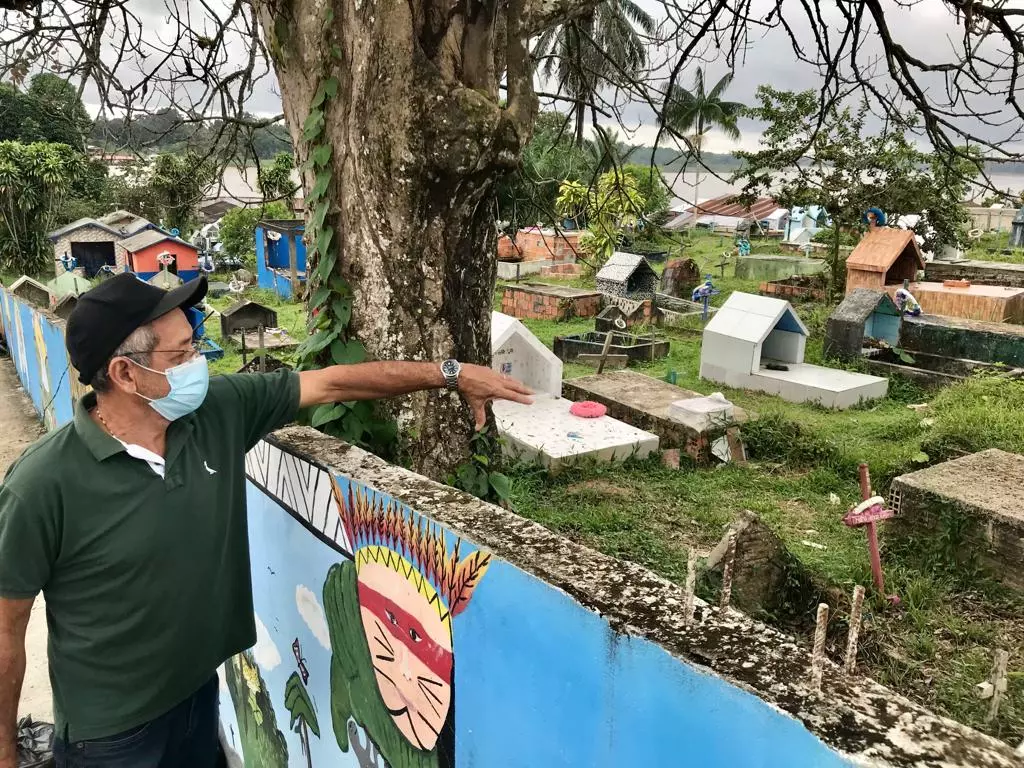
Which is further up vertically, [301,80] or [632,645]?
[301,80]

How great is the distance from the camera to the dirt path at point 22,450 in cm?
433

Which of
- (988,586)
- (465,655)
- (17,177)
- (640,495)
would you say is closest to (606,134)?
(640,495)

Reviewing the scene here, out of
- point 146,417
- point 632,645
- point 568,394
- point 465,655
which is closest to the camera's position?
point 632,645

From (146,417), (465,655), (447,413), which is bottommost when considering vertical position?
(465,655)

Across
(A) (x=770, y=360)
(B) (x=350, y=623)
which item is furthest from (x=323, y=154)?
(A) (x=770, y=360)

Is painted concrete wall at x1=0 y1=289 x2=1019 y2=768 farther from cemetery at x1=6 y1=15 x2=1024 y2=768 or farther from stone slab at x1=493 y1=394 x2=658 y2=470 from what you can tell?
stone slab at x1=493 y1=394 x2=658 y2=470

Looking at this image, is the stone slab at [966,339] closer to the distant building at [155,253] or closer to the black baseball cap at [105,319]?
the black baseball cap at [105,319]

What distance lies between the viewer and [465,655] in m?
1.88

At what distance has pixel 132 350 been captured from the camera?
2.10 metres

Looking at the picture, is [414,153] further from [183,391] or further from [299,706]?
[299,706]

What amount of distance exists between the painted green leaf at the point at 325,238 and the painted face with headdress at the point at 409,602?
54.8 inches

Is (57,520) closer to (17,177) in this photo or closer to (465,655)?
(465,655)

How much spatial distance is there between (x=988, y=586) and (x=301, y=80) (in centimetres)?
511

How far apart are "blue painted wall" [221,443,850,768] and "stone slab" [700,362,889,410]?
895 cm
